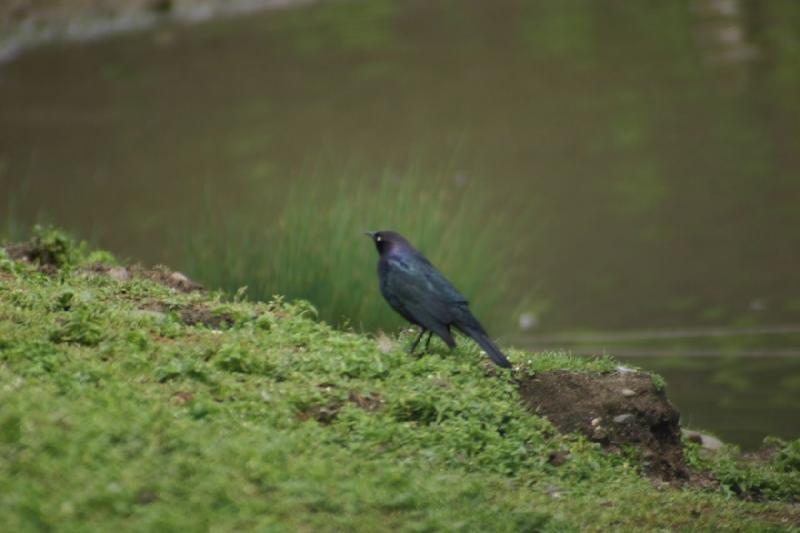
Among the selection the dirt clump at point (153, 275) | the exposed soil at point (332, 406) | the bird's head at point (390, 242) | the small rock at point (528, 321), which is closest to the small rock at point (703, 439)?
the bird's head at point (390, 242)

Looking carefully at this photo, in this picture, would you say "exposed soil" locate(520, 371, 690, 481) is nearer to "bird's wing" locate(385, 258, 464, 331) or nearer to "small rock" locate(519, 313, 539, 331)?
"bird's wing" locate(385, 258, 464, 331)

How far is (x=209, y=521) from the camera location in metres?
4.71

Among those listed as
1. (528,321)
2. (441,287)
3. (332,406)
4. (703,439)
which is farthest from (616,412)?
(528,321)

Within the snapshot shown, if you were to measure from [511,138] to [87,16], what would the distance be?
844 centimetres

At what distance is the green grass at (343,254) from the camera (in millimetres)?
8727

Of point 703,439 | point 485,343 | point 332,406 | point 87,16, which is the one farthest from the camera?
point 87,16

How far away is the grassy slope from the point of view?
15.8 feet

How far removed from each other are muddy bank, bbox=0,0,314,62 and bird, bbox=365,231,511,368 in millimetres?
15147

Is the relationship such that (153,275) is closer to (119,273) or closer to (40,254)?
(119,273)

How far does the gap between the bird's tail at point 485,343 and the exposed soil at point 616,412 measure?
22cm

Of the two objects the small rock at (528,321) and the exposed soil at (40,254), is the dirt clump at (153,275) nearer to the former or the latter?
the exposed soil at (40,254)

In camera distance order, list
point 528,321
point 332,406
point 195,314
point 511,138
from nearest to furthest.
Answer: point 332,406
point 195,314
point 528,321
point 511,138

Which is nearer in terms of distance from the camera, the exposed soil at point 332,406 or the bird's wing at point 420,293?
the exposed soil at point 332,406

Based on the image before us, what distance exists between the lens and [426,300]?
21.1 feet
